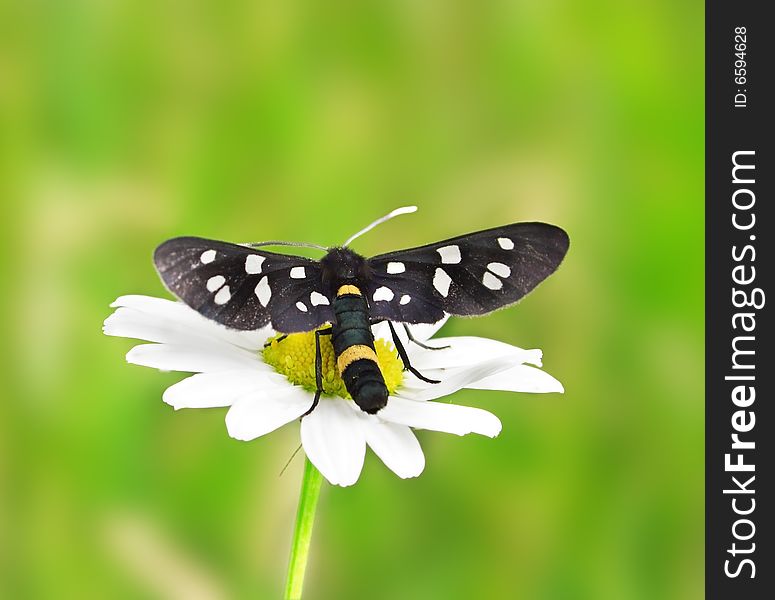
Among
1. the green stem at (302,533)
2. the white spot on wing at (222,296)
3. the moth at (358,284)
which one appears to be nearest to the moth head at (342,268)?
the moth at (358,284)

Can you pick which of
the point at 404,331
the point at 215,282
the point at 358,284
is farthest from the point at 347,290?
the point at 404,331

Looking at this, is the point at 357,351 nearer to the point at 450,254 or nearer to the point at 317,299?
the point at 317,299

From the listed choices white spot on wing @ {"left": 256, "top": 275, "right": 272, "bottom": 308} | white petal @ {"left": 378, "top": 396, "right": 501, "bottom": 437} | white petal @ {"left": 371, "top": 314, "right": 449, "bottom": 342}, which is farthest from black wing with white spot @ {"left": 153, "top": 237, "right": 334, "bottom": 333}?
white petal @ {"left": 371, "top": 314, "right": 449, "bottom": 342}

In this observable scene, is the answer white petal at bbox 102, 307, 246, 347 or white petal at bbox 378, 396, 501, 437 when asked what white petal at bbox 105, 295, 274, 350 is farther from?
white petal at bbox 378, 396, 501, 437

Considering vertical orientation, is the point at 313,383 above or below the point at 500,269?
below

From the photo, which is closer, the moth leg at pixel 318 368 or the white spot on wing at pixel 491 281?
the moth leg at pixel 318 368

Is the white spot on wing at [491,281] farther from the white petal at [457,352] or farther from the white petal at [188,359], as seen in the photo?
the white petal at [188,359]
